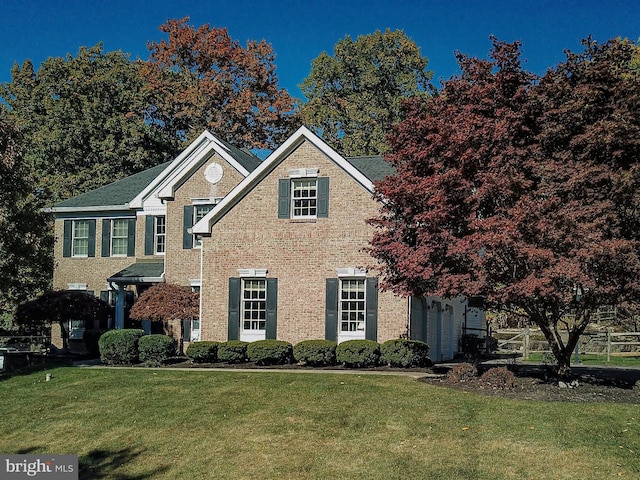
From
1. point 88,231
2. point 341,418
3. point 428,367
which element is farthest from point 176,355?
point 341,418

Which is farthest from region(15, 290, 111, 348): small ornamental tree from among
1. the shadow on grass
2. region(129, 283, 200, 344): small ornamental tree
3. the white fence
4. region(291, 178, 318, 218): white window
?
the white fence

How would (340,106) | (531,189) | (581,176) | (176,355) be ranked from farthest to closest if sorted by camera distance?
1. (340,106)
2. (176,355)
3. (531,189)
4. (581,176)

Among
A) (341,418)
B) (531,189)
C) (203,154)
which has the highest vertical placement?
(203,154)

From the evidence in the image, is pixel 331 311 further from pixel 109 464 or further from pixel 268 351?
pixel 109 464

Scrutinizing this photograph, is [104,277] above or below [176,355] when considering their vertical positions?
above

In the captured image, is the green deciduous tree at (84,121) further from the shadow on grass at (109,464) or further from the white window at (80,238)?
the shadow on grass at (109,464)

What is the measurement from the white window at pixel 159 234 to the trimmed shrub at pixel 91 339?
4.04 meters

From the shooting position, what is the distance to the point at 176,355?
25859 mm

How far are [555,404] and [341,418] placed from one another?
14.4 ft

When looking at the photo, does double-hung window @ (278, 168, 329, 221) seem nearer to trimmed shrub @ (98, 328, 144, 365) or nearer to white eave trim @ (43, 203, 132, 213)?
trimmed shrub @ (98, 328, 144, 365)

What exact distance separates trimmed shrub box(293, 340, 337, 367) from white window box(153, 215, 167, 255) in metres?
9.97

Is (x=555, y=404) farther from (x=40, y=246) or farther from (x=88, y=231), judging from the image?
(x=88, y=231)

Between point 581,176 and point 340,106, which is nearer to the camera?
point 581,176

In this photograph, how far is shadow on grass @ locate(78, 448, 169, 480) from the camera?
11.7 m
